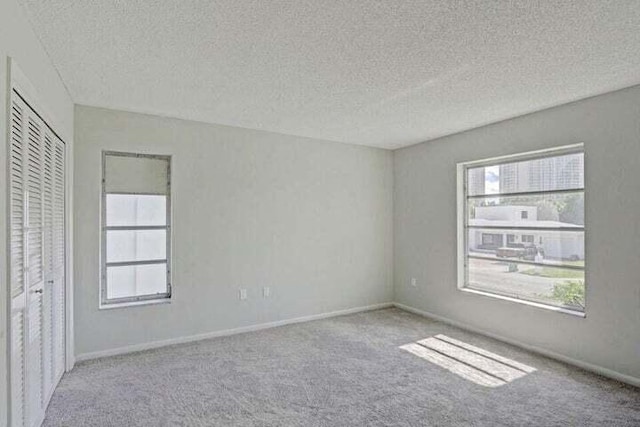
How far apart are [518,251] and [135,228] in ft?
13.7

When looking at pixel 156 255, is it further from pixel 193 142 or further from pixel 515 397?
pixel 515 397

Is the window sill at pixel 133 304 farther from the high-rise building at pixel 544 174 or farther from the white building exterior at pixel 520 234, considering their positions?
the high-rise building at pixel 544 174

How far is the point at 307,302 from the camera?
4.94 meters

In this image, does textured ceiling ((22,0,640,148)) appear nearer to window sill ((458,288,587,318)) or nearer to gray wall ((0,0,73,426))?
gray wall ((0,0,73,426))

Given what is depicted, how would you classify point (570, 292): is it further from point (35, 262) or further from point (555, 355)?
point (35, 262)

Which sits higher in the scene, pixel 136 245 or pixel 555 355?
pixel 136 245

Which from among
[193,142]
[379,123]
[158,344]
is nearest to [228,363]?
[158,344]

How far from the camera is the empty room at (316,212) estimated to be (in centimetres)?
212

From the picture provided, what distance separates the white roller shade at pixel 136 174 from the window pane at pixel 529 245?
3.72 metres

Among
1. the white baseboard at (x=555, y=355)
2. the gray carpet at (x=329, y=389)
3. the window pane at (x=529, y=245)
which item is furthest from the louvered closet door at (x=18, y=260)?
the window pane at (x=529, y=245)

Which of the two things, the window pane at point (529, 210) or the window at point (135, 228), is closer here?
the window pane at point (529, 210)

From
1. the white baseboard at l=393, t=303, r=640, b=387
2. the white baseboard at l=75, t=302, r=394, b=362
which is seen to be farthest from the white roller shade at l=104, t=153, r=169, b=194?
the white baseboard at l=393, t=303, r=640, b=387

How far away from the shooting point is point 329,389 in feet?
9.75

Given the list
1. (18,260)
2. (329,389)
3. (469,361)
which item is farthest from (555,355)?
(18,260)
